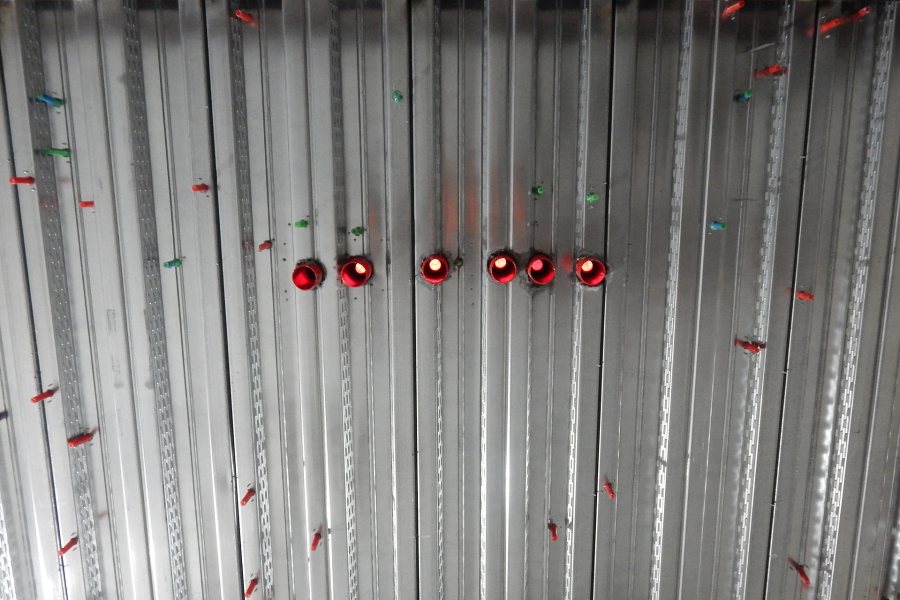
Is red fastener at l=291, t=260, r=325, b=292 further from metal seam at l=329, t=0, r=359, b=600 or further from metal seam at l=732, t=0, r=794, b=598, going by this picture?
metal seam at l=732, t=0, r=794, b=598

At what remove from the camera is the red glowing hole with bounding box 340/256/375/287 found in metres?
2.14

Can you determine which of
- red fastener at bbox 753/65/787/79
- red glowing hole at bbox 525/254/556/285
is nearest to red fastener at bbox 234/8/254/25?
red glowing hole at bbox 525/254/556/285

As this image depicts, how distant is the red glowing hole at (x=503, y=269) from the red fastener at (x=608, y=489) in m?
1.17

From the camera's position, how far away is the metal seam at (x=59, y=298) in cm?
213

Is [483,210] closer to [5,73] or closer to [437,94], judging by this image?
[437,94]

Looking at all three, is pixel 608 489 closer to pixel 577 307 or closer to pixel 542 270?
pixel 577 307

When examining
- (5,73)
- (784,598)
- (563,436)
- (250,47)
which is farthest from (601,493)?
(5,73)

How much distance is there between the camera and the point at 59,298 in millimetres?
2283

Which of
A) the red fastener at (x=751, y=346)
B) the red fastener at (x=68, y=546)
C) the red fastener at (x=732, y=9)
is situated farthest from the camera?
the red fastener at (x=68, y=546)

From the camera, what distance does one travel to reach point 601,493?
2.46 m

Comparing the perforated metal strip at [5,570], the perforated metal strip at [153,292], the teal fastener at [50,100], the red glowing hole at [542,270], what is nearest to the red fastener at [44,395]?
the perforated metal strip at [153,292]

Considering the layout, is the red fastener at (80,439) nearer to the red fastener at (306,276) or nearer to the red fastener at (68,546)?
the red fastener at (68,546)

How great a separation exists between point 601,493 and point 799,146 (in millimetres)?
1887

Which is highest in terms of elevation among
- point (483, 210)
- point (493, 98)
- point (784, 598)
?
point (493, 98)
